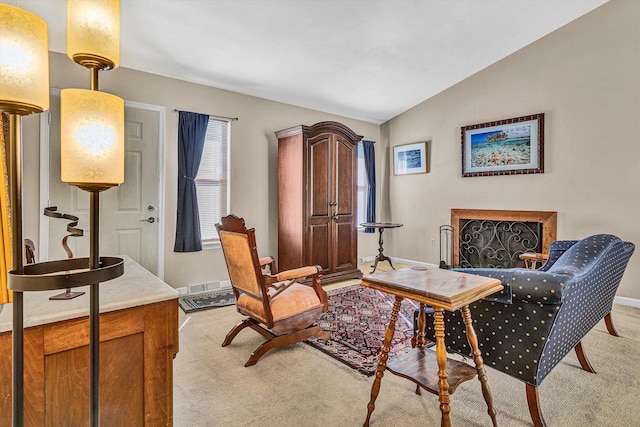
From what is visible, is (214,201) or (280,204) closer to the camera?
(214,201)

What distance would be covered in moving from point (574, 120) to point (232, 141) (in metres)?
4.22

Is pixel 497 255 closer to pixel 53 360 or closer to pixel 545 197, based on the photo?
pixel 545 197

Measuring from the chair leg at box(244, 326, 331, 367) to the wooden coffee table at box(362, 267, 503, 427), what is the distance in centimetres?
95

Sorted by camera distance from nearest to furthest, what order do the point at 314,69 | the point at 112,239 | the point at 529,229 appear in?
the point at 112,239, the point at 314,69, the point at 529,229

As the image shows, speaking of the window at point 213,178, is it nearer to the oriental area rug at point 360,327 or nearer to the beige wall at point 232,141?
the beige wall at point 232,141

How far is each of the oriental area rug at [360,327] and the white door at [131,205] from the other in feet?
7.11

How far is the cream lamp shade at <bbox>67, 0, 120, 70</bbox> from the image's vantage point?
847 mm

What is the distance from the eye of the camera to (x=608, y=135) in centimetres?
377

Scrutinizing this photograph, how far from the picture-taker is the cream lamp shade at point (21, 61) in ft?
2.43

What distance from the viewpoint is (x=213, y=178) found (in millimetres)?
4273

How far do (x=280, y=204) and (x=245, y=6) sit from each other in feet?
7.89

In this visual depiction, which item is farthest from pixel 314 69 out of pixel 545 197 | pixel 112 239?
pixel 545 197

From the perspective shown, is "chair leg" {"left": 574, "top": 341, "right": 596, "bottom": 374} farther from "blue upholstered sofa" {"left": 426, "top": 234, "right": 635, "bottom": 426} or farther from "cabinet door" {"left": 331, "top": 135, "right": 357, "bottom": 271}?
"cabinet door" {"left": 331, "top": 135, "right": 357, "bottom": 271}

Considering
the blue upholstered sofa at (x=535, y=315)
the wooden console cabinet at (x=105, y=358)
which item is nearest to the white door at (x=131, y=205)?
the wooden console cabinet at (x=105, y=358)
